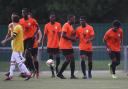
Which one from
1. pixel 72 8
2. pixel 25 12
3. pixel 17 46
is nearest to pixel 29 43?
pixel 25 12

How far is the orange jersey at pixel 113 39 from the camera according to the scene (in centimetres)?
2375

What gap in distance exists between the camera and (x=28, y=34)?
23.2 meters

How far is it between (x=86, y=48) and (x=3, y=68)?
6.05m

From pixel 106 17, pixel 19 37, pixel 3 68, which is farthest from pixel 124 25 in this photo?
pixel 19 37

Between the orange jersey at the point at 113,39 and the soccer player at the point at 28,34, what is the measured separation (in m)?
2.46

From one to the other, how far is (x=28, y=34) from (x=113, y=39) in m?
2.91

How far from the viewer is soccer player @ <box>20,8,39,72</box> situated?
75.2 ft

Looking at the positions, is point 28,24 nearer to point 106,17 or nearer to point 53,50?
point 53,50

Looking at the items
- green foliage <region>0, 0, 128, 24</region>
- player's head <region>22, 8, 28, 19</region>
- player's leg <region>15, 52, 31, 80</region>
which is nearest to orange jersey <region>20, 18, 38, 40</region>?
player's head <region>22, 8, 28, 19</region>

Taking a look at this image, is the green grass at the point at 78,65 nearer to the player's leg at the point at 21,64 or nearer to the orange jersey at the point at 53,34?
the orange jersey at the point at 53,34

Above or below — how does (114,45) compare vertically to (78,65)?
above

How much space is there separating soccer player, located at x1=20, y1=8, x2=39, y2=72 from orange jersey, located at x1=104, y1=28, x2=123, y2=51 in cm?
246

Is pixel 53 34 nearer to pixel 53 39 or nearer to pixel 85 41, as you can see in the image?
pixel 53 39

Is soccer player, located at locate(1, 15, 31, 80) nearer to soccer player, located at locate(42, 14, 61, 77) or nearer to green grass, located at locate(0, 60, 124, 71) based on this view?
soccer player, located at locate(42, 14, 61, 77)
